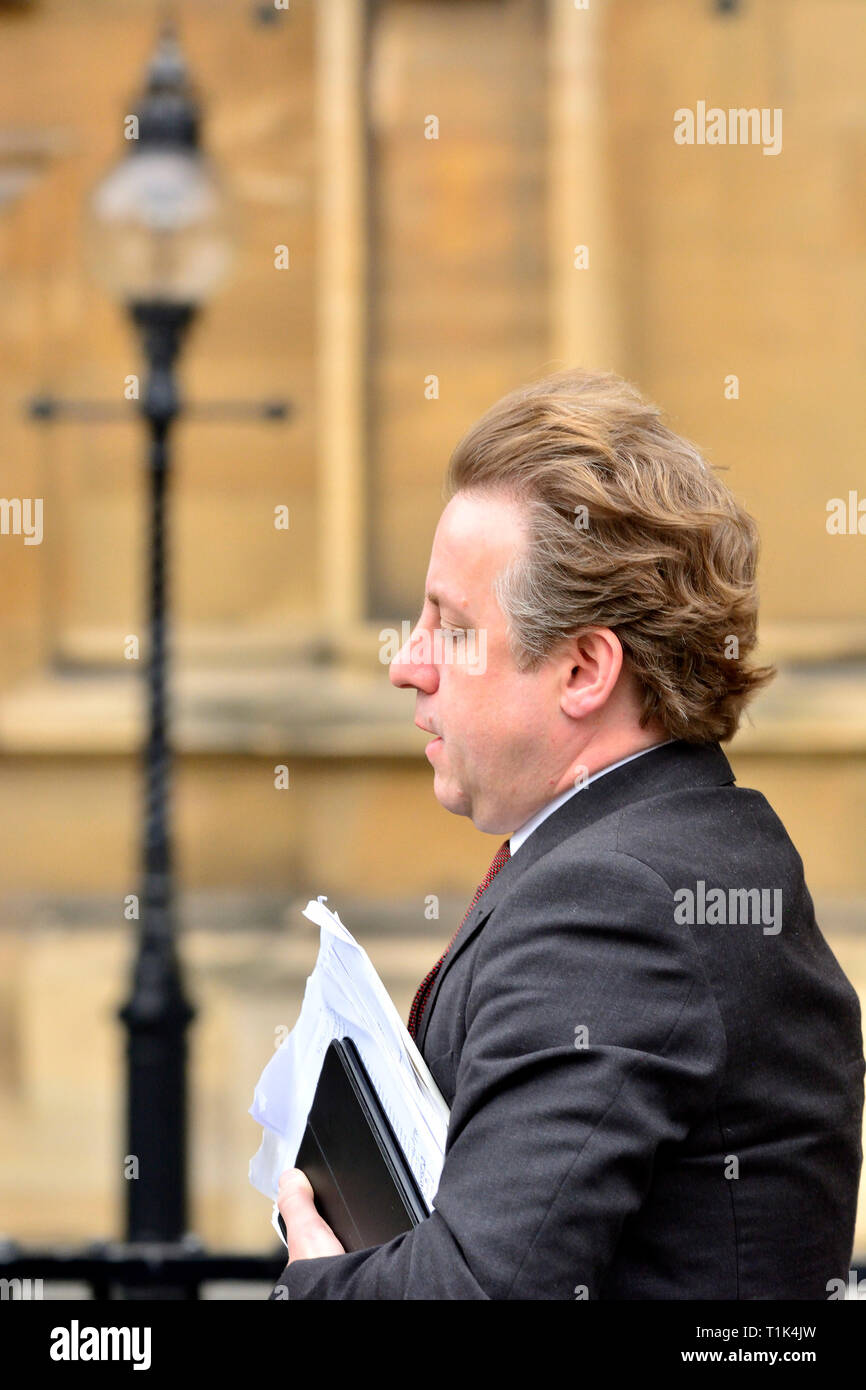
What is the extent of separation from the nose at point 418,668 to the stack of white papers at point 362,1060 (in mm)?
219

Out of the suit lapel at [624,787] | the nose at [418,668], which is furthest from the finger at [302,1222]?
the nose at [418,668]

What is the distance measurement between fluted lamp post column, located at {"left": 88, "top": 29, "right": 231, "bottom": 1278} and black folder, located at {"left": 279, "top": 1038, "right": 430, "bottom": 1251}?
261cm

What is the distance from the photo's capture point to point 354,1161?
1.41 metres

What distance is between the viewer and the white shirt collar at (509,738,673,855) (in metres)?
1.40

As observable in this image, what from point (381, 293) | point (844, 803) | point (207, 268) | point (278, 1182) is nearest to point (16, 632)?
point (381, 293)

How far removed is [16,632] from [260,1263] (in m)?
3.24

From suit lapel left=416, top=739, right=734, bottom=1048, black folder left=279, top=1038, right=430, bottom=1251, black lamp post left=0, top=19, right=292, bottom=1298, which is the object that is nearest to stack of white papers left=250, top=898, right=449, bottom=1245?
black folder left=279, top=1038, right=430, bottom=1251

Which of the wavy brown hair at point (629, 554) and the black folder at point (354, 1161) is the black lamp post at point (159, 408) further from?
the wavy brown hair at point (629, 554)

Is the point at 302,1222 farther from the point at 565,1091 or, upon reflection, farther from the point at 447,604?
the point at 447,604

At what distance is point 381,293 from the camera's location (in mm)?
5676

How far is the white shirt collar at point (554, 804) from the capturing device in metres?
1.40

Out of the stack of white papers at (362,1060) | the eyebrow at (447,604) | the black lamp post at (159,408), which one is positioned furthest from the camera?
the black lamp post at (159,408)

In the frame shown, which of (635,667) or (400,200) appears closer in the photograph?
(635,667)

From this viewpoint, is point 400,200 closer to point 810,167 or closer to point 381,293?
point 381,293
